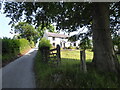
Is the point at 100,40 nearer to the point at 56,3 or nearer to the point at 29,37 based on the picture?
the point at 56,3

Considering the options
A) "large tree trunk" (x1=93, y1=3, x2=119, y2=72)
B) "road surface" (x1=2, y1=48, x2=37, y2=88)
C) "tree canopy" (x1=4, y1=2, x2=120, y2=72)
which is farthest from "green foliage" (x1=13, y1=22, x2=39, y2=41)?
"large tree trunk" (x1=93, y1=3, x2=119, y2=72)

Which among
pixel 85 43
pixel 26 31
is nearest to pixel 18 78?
pixel 85 43

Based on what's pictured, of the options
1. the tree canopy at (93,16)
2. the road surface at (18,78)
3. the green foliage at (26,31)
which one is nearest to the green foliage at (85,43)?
the tree canopy at (93,16)

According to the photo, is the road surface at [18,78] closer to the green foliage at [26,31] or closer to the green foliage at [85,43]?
the green foliage at [85,43]

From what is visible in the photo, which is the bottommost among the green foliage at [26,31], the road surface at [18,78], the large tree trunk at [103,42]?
the road surface at [18,78]

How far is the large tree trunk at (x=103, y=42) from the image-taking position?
4.47m

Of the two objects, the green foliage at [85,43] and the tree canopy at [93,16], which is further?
the green foliage at [85,43]

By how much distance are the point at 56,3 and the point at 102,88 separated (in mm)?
3938

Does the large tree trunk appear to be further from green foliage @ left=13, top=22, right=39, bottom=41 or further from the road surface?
green foliage @ left=13, top=22, right=39, bottom=41

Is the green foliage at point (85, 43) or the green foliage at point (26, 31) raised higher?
the green foliage at point (26, 31)

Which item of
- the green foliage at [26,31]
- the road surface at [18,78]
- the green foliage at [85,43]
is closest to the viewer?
the road surface at [18,78]

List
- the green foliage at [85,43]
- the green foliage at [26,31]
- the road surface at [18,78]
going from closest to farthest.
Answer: the road surface at [18,78], the green foliage at [85,43], the green foliage at [26,31]

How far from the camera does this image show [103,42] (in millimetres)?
4672

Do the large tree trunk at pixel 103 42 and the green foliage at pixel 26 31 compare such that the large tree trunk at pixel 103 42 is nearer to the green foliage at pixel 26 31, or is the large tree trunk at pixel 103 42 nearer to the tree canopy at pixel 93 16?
the tree canopy at pixel 93 16
